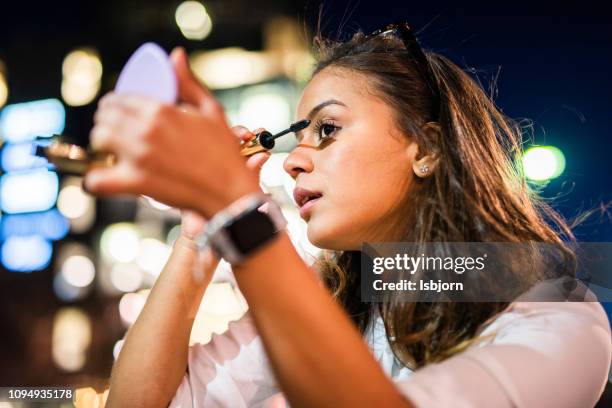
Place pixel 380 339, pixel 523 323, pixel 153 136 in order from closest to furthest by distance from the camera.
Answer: pixel 153 136 → pixel 523 323 → pixel 380 339

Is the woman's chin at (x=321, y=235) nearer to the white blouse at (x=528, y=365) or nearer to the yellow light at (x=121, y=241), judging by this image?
the white blouse at (x=528, y=365)

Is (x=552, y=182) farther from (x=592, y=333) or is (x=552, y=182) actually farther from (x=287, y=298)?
(x=287, y=298)

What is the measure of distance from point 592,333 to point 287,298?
491 millimetres

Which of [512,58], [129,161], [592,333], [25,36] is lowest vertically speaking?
[592,333]

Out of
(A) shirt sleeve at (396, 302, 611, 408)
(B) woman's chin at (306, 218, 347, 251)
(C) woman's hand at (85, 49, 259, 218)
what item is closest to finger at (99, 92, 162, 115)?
(C) woman's hand at (85, 49, 259, 218)

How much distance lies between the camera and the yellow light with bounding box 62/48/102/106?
4047mm

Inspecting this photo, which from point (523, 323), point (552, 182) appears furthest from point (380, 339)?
point (552, 182)

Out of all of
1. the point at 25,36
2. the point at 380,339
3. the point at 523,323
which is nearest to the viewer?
the point at 523,323

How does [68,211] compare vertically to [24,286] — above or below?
above

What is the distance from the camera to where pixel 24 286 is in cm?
483

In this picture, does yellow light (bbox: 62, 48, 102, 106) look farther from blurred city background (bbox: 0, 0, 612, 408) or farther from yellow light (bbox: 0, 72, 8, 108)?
yellow light (bbox: 0, 72, 8, 108)

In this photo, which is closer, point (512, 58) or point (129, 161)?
point (129, 161)

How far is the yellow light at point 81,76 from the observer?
4047 millimetres

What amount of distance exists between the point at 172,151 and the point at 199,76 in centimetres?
369
